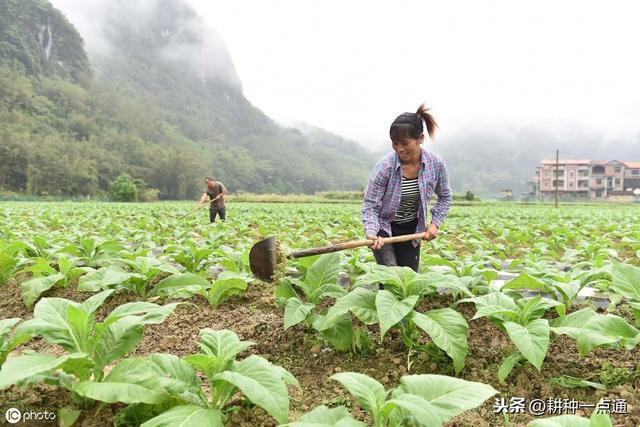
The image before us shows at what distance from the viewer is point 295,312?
2.69 meters

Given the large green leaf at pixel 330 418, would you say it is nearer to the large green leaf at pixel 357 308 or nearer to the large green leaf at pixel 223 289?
the large green leaf at pixel 357 308

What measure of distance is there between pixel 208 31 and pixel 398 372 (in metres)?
210

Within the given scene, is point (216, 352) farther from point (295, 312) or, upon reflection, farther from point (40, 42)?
point (40, 42)

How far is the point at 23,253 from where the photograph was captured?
15.6 ft

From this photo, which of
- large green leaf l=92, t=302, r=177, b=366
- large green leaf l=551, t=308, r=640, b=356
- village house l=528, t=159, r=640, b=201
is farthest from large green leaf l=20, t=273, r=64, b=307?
village house l=528, t=159, r=640, b=201

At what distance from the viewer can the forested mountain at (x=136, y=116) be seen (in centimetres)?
6066

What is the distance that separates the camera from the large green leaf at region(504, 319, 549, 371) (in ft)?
6.95

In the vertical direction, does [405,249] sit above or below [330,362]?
above

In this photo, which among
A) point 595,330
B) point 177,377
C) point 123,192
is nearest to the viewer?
point 177,377

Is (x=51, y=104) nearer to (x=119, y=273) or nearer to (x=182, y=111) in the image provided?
(x=182, y=111)

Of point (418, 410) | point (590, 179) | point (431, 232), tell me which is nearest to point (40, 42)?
point (590, 179)

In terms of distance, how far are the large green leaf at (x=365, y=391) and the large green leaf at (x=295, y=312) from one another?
87cm

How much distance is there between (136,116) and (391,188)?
10151 centimetres

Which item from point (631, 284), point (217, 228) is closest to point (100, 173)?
point (217, 228)
